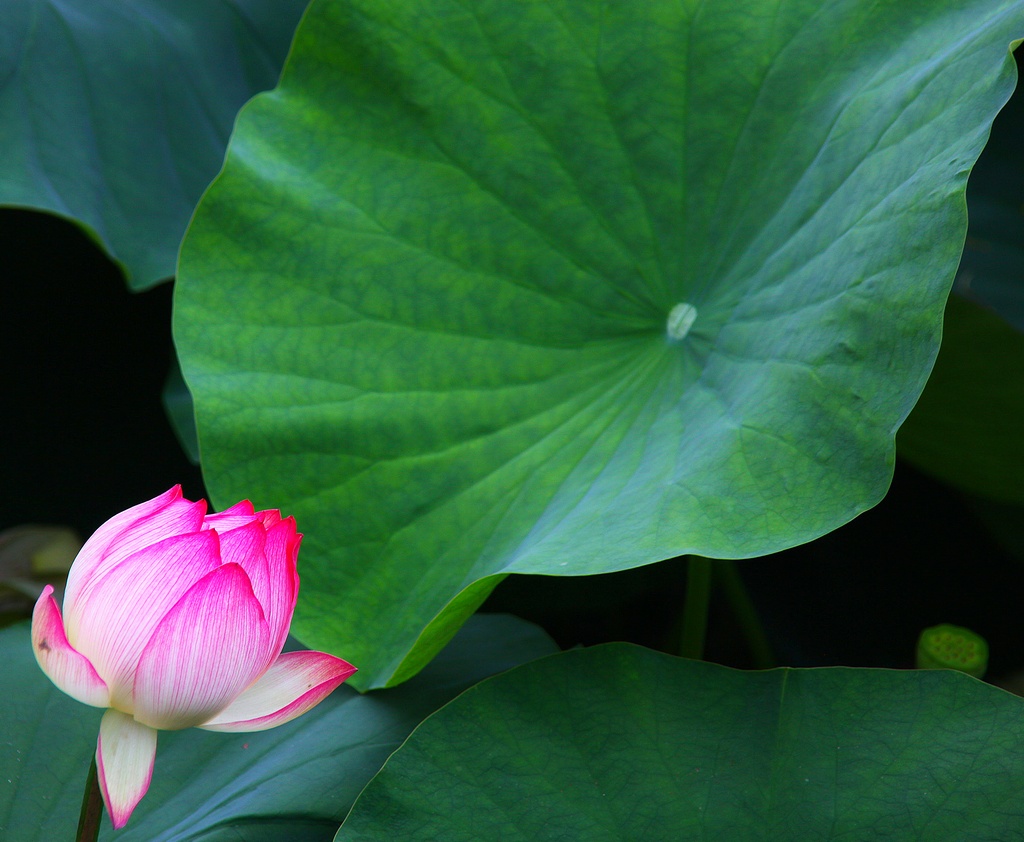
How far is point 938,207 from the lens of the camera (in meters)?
0.49

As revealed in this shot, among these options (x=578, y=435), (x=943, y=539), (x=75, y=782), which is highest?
(x=578, y=435)

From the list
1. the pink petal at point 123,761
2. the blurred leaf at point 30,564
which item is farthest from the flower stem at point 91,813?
the blurred leaf at point 30,564

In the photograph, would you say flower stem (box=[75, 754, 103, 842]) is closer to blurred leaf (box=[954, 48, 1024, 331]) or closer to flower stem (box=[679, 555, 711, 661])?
flower stem (box=[679, 555, 711, 661])

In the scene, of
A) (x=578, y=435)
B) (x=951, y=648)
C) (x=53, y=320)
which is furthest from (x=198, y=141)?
(x=951, y=648)

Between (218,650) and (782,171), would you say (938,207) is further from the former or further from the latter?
(218,650)

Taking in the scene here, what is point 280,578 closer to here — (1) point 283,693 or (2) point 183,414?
(1) point 283,693

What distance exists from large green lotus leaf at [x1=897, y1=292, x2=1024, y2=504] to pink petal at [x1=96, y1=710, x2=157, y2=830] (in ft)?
2.35

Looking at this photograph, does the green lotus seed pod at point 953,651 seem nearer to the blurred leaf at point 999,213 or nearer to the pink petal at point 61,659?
the blurred leaf at point 999,213

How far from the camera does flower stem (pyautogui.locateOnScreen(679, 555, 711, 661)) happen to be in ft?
2.20

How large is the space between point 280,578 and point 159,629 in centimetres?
6

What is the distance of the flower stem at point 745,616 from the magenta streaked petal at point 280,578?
20.1 inches

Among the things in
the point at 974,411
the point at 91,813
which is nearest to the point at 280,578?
the point at 91,813

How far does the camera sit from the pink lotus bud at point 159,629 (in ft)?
1.28

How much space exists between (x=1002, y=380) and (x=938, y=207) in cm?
40
